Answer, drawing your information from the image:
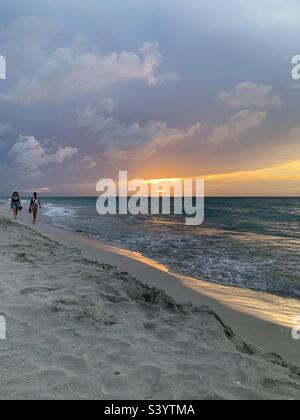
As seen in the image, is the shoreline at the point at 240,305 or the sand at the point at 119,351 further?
the shoreline at the point at 240,305

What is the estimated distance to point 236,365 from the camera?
3051 millimetres

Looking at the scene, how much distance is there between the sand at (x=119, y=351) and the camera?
8.41 feet

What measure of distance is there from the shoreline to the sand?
0.59 metres

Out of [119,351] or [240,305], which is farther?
[240,305]

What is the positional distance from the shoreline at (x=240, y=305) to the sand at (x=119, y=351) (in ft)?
1.93

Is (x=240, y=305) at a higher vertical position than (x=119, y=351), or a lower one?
lower

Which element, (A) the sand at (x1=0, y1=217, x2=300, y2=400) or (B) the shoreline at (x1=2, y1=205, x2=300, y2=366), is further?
(B) the shoreline at (x1=2, y1=205, x2=300, y2=366)

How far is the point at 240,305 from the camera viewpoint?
19.9ft

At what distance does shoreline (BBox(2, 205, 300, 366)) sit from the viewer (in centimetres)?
446

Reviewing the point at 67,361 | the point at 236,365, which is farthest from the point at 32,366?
the point at 236,365

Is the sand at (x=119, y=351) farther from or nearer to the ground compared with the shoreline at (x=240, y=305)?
farther from the ground

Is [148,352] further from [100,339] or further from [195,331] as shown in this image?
[195,331]

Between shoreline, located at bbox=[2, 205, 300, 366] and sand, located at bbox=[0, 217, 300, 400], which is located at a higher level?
sand, located at bbox=[0, 217, 300, 400]

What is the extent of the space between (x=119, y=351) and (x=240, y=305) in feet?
12.0
